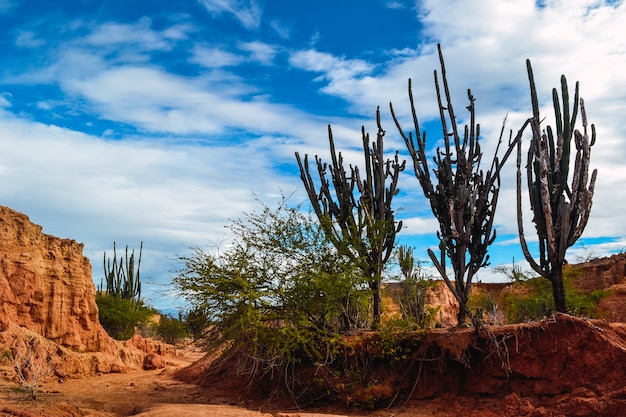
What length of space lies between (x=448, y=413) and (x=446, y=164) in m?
6.02

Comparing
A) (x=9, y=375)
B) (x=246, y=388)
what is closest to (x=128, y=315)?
(x=9, y=375)

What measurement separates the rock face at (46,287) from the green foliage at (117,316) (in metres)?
7.83

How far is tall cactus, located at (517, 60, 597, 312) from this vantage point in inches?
499

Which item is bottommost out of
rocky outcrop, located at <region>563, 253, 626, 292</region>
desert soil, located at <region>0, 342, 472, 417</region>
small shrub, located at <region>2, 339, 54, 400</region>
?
desert soil, located at <region>0, 342, 472, 417</region>

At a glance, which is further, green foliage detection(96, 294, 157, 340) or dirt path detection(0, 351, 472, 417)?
green foliage detection(96, 294, 157, 340)

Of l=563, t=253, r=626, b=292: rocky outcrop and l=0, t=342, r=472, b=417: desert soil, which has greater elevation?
l=563, t=253, r=626, b=292: rocky outcrop

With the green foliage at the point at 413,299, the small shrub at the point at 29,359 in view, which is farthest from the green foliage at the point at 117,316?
the green foliage at the point at 413,299

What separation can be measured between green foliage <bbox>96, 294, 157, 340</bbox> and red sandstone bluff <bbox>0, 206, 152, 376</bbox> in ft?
25.5

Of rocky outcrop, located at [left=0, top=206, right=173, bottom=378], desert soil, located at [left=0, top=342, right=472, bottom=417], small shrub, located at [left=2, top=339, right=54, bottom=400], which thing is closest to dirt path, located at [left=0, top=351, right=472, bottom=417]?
desert soil, located at [left=0, top=342, right=472, bottom=417]

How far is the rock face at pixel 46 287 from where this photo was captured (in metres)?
18.3

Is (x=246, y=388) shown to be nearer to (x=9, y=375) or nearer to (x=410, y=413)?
(x=410, y=413)

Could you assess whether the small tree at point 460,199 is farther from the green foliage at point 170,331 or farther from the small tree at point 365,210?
the green foliage at point 170,331

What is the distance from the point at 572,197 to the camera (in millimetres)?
12789

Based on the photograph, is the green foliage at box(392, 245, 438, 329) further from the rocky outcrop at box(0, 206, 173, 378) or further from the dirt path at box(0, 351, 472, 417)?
the rocky outcrop at box(0, 206, 173, 378)
